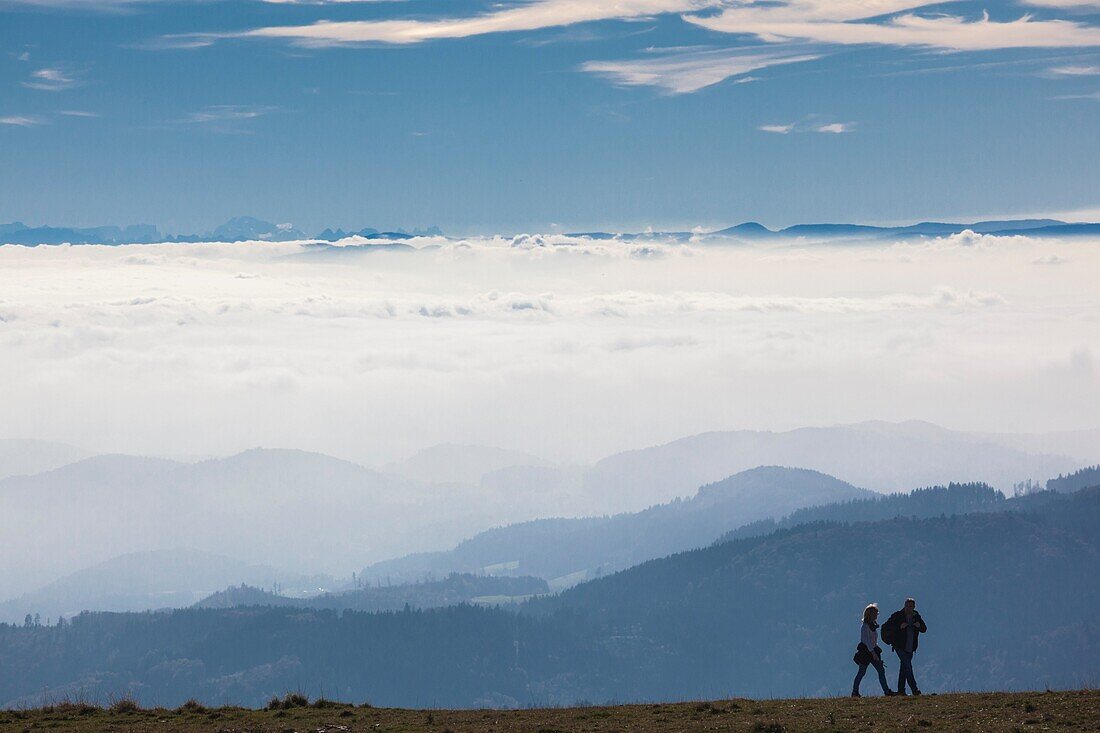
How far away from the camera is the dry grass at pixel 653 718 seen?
125ft

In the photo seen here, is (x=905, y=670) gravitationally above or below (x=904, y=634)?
below

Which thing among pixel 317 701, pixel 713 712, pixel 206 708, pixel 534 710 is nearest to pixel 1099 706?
pixel 713 712

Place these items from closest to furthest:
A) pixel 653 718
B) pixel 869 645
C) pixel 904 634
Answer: pixel 653 718, pixel 869 645, pixel 904 634

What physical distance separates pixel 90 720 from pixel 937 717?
97.8 ft

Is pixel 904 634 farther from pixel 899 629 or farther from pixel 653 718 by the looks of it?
pixel 653 718

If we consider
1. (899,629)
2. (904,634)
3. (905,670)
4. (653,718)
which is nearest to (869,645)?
(899,629)

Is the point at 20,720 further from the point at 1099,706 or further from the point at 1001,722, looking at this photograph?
the point at 1099,706

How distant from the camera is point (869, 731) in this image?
1462 inches

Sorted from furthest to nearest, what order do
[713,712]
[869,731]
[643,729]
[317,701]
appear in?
[317,701]
[713,712]
[643,729]
[869,731]

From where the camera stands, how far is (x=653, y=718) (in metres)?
42.7

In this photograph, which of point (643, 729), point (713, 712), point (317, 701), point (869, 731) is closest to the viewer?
point (869, 731)

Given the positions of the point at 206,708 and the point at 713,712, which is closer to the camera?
the point at 713,712

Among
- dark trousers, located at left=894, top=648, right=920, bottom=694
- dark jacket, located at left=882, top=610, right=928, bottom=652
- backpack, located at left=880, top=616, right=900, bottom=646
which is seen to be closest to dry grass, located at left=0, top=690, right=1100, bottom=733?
dark trousers, located at left=894, top=648, right=920, bottom=694

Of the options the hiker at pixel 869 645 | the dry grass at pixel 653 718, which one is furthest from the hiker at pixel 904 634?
the dry grass at pixel 653 718
